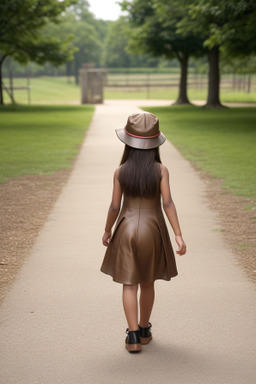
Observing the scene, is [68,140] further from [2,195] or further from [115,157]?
[2,195]

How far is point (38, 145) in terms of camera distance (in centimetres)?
1620

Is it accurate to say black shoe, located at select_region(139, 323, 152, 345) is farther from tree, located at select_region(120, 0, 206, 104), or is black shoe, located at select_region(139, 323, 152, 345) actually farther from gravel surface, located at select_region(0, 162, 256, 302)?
tree, located at select_region(120, 0, 206, 104)

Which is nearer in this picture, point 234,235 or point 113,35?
point 234,235

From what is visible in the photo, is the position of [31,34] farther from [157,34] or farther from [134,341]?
[134,341]

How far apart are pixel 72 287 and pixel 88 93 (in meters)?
38.1

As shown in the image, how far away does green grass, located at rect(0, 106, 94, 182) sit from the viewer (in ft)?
39.6

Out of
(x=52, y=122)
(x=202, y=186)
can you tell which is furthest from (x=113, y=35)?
(x=202, y=186)

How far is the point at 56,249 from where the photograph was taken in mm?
6094

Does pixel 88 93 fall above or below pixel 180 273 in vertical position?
below

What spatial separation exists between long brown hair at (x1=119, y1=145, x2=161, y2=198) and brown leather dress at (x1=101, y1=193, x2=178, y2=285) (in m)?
0.06

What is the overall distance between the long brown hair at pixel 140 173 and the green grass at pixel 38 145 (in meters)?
7.26

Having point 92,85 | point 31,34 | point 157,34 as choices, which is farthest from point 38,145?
point 92,85

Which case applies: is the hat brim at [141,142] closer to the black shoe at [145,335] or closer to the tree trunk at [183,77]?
the black shoe at [145,335]

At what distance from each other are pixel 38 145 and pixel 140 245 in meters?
12.9
